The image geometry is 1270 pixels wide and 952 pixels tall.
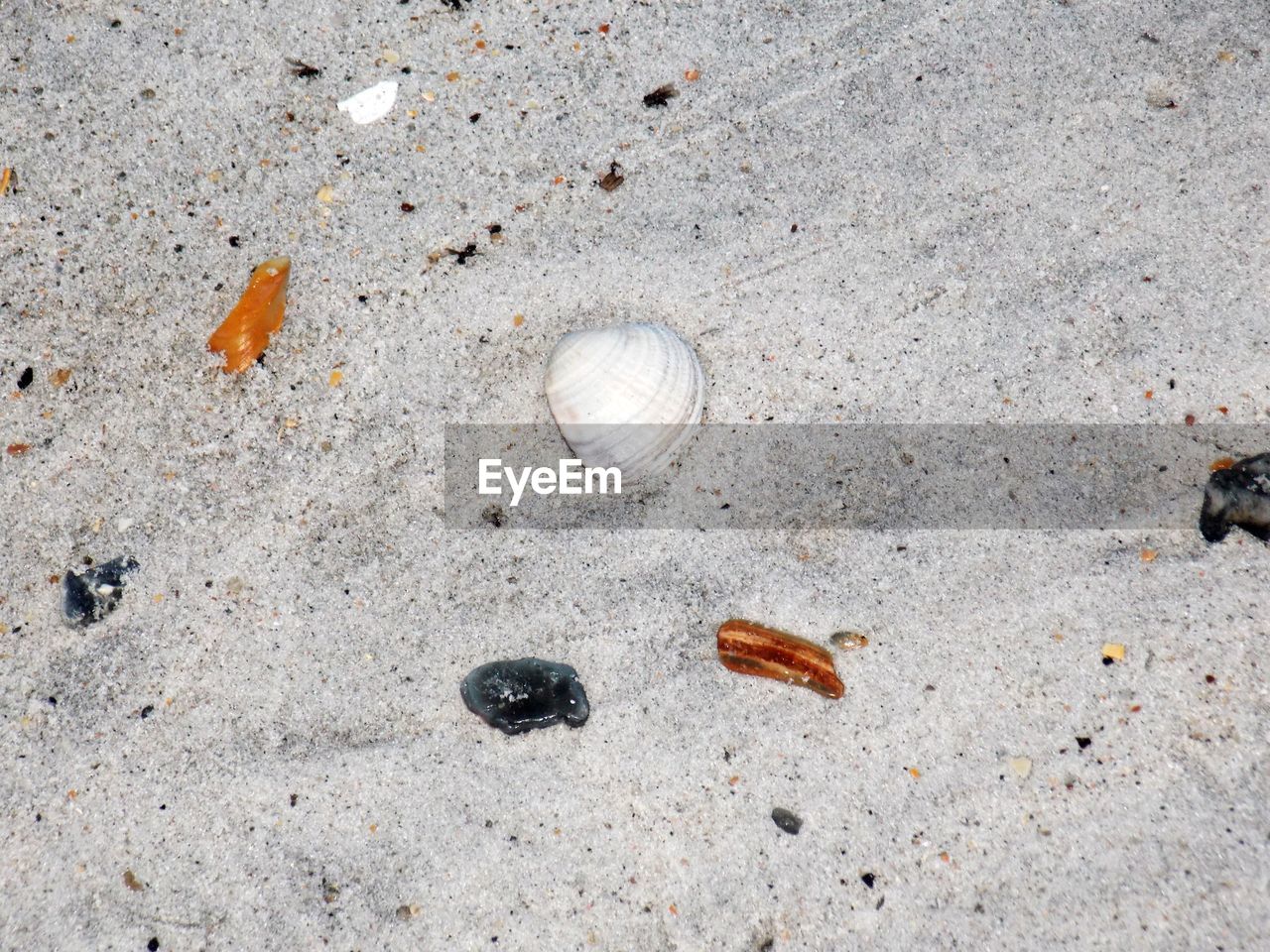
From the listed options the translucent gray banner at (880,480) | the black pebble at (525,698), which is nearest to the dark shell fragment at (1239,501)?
the translucent gray banner at (880,480)

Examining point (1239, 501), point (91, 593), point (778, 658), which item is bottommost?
point (778, 658)

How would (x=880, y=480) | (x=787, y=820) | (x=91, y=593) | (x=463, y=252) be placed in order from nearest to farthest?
(x=787, y=820)
(x=91, y=593)
(x=880, y=480)
(x=463, y=252)

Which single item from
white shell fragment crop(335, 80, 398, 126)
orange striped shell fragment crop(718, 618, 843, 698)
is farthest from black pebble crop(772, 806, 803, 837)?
white shell fragment crop(335, 80, 398, 126)

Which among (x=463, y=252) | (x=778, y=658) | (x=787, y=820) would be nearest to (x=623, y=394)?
(x=463, y=252)

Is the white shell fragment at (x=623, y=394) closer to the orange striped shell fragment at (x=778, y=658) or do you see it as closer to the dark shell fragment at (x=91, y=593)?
the orange striped shell fragment at (x=778, y=658)

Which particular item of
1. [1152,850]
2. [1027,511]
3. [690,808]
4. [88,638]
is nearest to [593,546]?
[690,808]

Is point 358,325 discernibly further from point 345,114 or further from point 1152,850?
point 1152,850

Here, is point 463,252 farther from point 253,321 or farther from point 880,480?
point 880,480

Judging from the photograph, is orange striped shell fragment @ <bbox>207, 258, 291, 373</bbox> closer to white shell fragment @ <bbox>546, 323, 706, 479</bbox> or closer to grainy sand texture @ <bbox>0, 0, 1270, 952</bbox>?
grainy sand texture @ <bbox>0, 0, 1270, 952</bbox>
